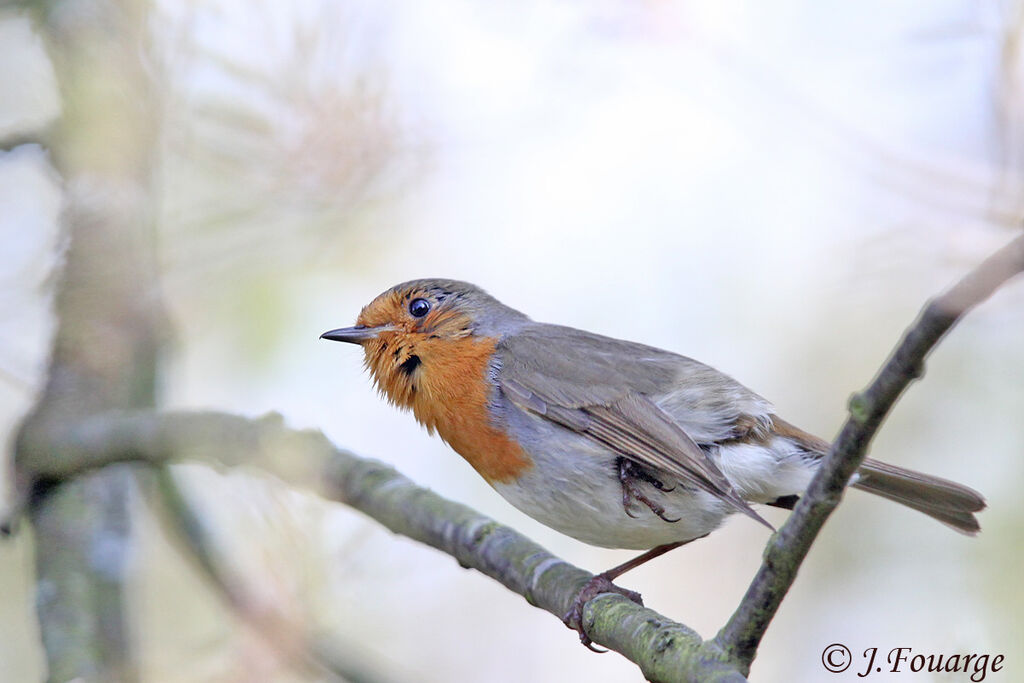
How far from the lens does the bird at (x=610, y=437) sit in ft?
10.1

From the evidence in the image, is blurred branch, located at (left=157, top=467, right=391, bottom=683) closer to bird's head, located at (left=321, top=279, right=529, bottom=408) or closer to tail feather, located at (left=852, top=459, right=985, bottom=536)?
bird's head, located at (left=321, top=279, right=529, bottom=408)

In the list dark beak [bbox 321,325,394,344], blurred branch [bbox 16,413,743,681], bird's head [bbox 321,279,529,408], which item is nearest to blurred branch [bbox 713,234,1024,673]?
blurred branch [bbox 16,413,743,681]

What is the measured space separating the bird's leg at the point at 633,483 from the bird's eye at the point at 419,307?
3.37 feet

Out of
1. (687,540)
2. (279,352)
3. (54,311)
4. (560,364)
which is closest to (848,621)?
(687,540)

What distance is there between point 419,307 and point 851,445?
→ 2.26m

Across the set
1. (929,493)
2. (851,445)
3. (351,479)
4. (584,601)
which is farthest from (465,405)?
(851,445)

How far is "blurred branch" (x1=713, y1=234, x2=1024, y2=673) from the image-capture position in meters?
1.36

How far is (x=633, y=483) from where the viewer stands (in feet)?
10.3

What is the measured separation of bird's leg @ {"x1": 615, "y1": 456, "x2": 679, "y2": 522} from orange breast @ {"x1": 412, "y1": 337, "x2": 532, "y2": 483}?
0.30 m

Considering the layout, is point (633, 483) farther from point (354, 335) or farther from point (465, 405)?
point (354, 335)

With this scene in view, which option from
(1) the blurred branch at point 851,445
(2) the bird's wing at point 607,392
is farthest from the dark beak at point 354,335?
(1) the blurred branch at point 851,445

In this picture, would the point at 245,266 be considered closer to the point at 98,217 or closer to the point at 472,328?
the point at 98,217

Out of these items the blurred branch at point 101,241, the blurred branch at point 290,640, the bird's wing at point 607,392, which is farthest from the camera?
the blurred branch at point 101,241

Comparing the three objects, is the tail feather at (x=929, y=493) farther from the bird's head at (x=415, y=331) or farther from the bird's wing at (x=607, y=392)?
the bird's head at (x=415, y=331)
